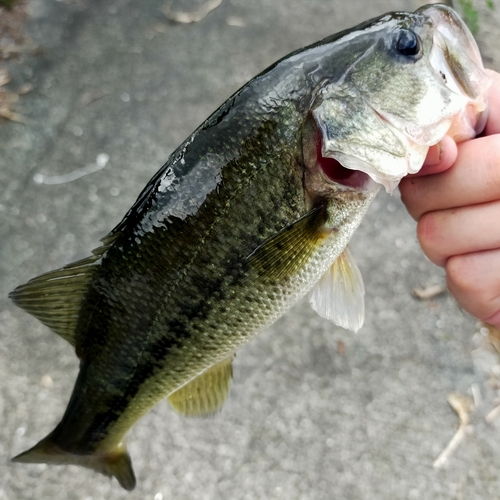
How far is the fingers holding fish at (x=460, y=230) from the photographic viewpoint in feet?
3.52

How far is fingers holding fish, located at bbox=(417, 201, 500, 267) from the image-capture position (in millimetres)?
1074

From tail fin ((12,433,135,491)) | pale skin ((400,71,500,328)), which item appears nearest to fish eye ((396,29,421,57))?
pale skin ((400,71,500,328))

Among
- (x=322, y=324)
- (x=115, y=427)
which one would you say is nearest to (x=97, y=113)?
(x=322, y=324)

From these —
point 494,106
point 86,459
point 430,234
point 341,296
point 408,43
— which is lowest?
point 86,459

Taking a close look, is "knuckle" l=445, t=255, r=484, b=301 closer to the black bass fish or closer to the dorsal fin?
the black bass fish

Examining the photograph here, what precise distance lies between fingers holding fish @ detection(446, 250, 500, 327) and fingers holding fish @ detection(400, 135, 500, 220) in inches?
5.3

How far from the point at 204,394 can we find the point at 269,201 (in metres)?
0.62

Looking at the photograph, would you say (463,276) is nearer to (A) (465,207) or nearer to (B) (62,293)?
(A) (465,207)

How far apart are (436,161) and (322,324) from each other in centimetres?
139

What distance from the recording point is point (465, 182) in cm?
106

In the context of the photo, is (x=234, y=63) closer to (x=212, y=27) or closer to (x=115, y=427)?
(x=212, y=27)

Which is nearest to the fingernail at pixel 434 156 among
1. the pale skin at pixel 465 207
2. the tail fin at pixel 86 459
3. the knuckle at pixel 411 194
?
the pale skin at pixel 465 207

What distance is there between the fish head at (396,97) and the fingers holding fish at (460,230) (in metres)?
0.19

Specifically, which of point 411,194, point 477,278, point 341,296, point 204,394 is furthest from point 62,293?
point 477,278
